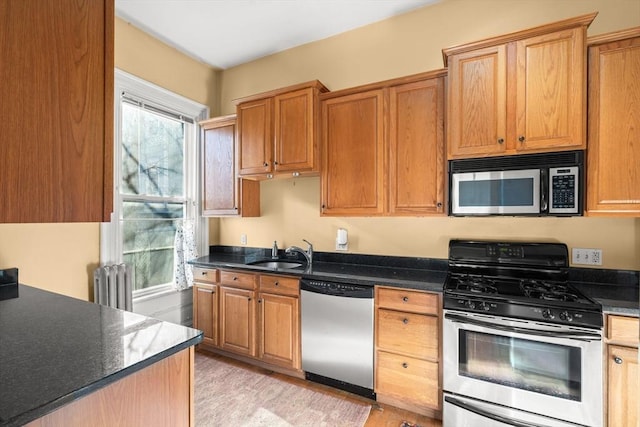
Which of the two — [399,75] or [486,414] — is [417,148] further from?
[486,414]

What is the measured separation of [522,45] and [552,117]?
505 millimetres

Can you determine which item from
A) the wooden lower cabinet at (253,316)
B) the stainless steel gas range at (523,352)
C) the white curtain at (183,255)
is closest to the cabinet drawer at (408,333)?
the stainless steel gas range at (523,352)

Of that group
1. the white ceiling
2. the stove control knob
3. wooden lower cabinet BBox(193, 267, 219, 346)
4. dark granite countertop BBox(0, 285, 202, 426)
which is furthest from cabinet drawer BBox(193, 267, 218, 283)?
the stove control knob

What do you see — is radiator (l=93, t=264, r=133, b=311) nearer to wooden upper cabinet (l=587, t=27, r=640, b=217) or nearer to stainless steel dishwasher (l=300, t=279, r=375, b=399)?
stainless steel dishwasher (l=300, t=279, r=375, b=399)

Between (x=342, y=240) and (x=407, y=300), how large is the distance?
94 cm

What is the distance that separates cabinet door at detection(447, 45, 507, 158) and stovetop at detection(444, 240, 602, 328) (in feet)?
2.51

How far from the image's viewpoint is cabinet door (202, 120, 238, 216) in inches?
125

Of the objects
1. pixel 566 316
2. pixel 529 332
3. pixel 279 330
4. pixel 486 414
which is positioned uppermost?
pixel 566 316

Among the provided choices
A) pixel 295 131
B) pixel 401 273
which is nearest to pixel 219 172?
pixel 295 131

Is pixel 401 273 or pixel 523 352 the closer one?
pixel 523 352

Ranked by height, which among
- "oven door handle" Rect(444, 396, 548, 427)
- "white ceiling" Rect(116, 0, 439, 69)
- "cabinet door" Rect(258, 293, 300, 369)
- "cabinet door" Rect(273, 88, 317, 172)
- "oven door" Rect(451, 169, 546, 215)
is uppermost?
"white ceiling" Rect(116, 0, 439, 69)

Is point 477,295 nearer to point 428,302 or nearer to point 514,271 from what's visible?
point 428,302

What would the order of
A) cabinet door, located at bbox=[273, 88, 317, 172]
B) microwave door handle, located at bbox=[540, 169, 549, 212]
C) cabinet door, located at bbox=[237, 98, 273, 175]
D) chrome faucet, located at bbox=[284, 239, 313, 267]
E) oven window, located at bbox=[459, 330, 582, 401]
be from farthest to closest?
1. chrome faucet, located at bbox=[284, 239, 313, 267]
2. cabinet door, located at bbox=[237, 98, 273, 175]
3. cabinet door, located at bbox=[273, 88, 317, 172]
4. microwave door handle, located at bbox=[540, 169, 549, 212]
5. oven window, located at bbox=[459, 330, 582, 401]

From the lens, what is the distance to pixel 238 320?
2.76 metres
